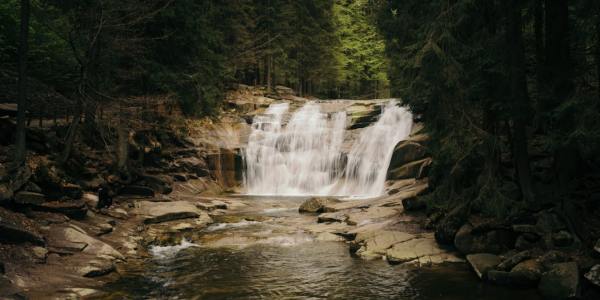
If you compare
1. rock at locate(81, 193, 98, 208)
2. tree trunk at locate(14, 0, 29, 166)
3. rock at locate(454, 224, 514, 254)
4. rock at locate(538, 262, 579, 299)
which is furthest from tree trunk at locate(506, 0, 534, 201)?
rock at locate(81, 193, 98, 208)

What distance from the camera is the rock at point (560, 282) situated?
7.82 meters

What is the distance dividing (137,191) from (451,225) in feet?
42.3

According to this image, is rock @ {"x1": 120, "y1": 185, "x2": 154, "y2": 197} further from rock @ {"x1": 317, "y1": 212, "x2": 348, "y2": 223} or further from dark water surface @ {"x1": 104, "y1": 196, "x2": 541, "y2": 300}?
rock @ {"x1": 317, "y1": 212, "x2": 348, "y2": 223}

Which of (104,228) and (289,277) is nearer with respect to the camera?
(289,277)

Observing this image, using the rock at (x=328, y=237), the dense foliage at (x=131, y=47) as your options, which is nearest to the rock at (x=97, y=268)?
the rock at (x=328, y=237)

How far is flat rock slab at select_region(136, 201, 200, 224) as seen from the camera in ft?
50.8

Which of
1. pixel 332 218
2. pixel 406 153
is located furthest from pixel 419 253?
pixel 406 153

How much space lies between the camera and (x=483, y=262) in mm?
9594

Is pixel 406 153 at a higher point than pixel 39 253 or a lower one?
higher

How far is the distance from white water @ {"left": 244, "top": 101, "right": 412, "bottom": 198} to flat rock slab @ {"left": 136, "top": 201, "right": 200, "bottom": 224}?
9308 millimetres

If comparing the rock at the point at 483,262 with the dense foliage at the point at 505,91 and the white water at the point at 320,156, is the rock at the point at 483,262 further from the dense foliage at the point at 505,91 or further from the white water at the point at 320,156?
the white water at the point at 320,156

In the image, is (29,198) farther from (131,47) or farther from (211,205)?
(211,205)

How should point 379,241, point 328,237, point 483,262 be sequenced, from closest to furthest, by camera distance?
point 483,262
point 379,241
point 328,237

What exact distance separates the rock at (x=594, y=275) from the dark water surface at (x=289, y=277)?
91cm
